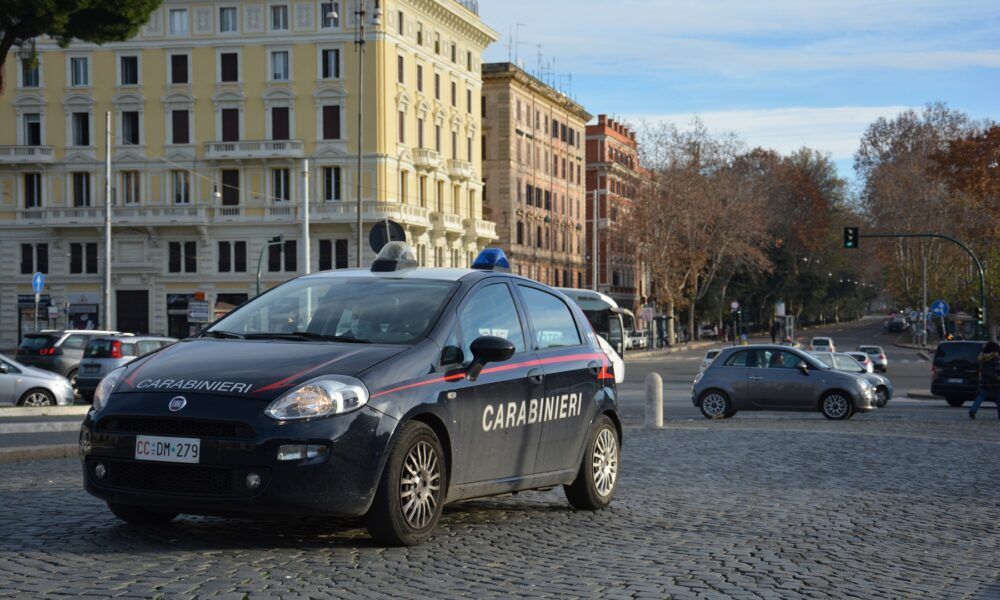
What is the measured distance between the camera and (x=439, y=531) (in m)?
8.60

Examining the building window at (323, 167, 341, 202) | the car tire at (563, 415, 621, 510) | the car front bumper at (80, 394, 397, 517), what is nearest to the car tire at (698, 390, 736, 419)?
the car tire at (563, 415, 621, 510)

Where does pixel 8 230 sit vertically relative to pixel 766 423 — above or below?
above

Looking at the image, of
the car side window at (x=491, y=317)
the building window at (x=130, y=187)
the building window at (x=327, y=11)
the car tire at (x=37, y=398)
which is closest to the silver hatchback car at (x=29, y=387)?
the car tire at (x=37, y=398)

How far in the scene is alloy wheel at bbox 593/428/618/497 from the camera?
9.99 metres

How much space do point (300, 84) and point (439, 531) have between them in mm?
66280

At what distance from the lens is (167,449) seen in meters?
7.32

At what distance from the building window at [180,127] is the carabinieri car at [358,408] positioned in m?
66.2

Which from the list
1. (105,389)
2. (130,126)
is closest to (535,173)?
(130,126)

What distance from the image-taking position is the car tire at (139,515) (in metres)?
8.05

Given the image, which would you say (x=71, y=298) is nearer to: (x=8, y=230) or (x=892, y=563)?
(x=8, y=230)

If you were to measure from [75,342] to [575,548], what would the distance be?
28593 mm

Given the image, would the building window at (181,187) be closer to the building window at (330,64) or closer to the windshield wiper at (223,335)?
the building window at (330,64)

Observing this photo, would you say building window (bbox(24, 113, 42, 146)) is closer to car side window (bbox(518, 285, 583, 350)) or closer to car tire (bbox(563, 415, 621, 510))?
car side window (bbox(518, 285, 583, 350))

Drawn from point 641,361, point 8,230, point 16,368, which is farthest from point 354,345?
point 8,230
